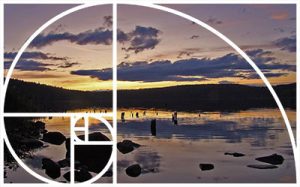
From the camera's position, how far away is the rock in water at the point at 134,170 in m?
6.05

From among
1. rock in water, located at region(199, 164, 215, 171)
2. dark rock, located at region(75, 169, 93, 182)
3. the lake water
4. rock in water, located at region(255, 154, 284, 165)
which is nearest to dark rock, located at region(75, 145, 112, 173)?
dark rock, located at region(75, 169, 93, 182)

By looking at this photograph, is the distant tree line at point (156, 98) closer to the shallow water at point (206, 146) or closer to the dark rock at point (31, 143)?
the shallow water at point (206, 146)

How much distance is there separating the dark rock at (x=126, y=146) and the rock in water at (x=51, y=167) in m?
0.71

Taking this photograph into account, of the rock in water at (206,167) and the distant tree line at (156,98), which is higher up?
the distant tree line at (156,98)

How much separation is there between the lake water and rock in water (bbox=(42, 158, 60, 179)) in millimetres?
54

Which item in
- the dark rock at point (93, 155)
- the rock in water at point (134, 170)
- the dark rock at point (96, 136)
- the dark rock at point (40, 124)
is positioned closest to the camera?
the dark rock at point (96, 136)

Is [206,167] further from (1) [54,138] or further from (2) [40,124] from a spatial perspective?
(2) [40,124]

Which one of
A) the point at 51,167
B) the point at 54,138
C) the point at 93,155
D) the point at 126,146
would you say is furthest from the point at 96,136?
the point at 51,167

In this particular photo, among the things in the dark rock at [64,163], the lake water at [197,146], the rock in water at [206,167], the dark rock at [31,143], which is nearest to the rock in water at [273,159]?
the lake water at [197,146]

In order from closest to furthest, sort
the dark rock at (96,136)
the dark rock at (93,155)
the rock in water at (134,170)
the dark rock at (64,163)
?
the dark rock at (96,136)
the dark rock at (93,155)
the rock in water at (134,170)
the dark rock at (64,163)

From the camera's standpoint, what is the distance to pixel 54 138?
613cm

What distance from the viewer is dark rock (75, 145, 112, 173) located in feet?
18.8

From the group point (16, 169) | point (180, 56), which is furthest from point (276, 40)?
point (16, 169)

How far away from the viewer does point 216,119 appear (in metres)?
6.08
